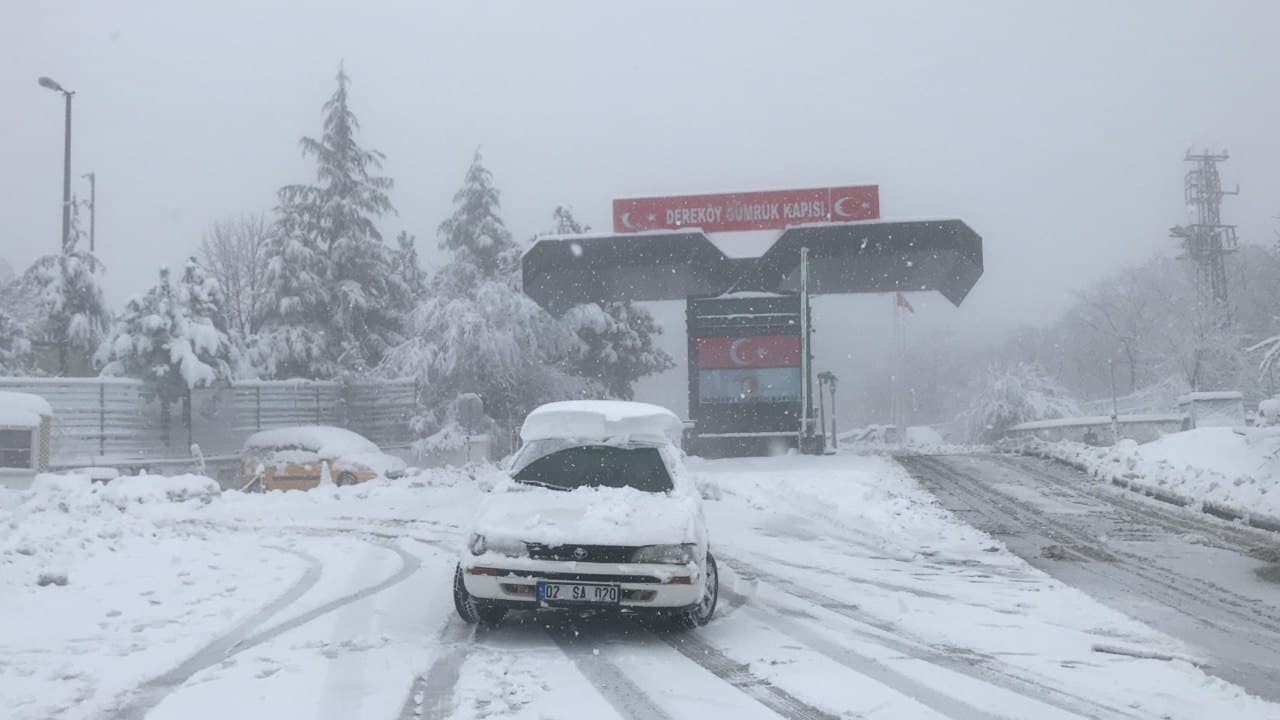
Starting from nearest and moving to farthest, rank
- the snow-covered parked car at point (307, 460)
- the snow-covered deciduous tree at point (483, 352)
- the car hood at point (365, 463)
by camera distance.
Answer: the snow-covered parked car at point (307, 460)
the car hood at point (365, 463)
the snow-covered deciduous tree at point (483, 352)

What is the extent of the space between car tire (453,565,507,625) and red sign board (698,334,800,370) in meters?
20.0

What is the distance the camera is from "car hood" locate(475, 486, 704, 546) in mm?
7168

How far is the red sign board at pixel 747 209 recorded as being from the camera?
2762cm

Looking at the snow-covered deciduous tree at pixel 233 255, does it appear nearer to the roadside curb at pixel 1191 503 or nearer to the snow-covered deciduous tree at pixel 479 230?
the snow-covered deciduous tree at pixel 479 230

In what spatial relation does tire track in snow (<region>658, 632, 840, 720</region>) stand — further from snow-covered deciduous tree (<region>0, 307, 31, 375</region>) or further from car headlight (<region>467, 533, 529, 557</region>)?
snow-covered deciduous tree (<region>0, 307, 31, 375</region>)

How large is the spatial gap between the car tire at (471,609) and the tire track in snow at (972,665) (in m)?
2.20

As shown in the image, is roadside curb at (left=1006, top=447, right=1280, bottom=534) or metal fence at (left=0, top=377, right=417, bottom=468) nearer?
roadside curb at (left=1006, top=447, right=1280, bottom=534)

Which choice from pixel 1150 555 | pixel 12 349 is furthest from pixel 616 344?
pixel 1150 555

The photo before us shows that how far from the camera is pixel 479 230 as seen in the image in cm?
3944

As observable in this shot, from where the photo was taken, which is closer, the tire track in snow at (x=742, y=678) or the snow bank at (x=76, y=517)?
the tire track in snow at (x=742, y=678)

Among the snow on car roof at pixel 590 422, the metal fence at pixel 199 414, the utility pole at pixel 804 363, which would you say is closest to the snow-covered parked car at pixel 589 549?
the snow on car roof at pixel 590 422

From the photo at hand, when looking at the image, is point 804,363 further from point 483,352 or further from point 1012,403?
point 1012,403

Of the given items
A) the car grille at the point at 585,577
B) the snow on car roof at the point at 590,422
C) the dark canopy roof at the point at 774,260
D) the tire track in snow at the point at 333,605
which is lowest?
the tire track in snow at the point at 333,605

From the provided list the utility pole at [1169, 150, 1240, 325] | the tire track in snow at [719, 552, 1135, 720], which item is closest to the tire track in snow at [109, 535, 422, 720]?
the tire track in snow at [719, 552, 1135, 720]
